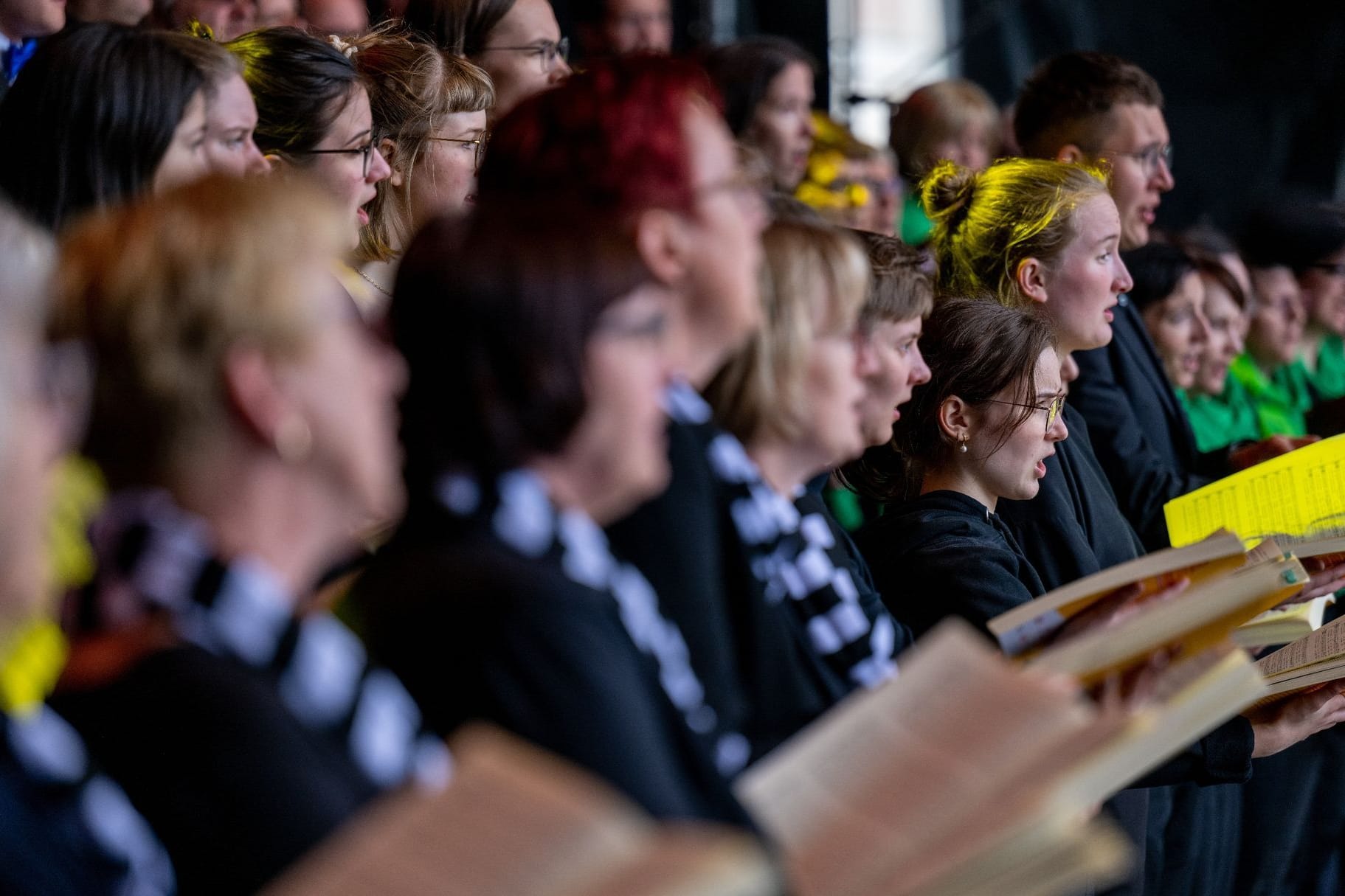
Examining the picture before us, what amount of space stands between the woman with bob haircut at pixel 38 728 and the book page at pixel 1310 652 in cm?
167

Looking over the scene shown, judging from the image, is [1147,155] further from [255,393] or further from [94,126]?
[255,393]

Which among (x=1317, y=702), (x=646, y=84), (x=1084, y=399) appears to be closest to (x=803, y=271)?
(x=646, y=84)

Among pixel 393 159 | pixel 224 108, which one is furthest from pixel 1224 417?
pixel 224 108

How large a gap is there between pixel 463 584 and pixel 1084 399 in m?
2.27

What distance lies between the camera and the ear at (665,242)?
159 centimetres

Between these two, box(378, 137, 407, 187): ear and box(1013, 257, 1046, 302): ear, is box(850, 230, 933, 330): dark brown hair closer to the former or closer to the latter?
box(1013, 257, 1046, 302): ear

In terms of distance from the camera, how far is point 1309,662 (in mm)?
2311

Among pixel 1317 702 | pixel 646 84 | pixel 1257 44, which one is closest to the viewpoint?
pixel 646 84

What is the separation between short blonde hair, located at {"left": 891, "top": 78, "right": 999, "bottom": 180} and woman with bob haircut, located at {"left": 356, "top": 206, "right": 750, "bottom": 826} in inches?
128

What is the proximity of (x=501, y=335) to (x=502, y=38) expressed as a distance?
86.2 inches

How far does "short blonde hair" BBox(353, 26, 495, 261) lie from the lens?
2.86 meters

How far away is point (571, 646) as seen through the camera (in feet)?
4.02

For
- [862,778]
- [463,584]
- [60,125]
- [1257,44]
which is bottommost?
[1257,44]

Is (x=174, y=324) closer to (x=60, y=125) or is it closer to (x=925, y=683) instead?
(x=925, y=683)
